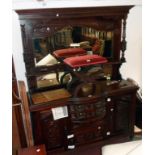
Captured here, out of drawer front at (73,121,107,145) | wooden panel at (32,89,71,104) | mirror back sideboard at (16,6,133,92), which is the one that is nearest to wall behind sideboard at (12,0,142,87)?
mirror back sideboard at (16,6,133,92)

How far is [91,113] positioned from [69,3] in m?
1.26

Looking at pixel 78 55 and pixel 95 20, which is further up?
pixel 95 20

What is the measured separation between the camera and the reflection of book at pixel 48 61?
226 cm

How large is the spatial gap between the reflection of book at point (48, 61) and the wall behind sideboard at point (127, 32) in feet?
0.70

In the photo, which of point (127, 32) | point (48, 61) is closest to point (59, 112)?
point (48, 61)

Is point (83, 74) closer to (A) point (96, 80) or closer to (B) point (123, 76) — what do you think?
(A) point (96, 80)

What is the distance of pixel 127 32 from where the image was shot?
8.63ft

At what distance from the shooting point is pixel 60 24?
2189 mm

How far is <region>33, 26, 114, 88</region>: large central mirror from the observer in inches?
87.1

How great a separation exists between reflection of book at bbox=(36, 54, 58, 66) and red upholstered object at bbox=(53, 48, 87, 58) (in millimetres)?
71

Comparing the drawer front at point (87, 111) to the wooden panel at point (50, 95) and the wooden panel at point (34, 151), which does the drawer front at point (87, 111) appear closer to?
the wooden panel at point (50, 95)

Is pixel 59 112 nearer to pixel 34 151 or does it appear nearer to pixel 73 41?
pixel 34 151
